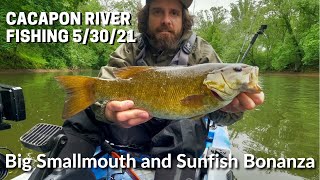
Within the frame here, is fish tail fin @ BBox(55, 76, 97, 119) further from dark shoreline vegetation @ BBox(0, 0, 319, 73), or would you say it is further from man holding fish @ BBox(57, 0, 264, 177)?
dark shoreline vegetation @ BBox(0, 0, 319, 73)

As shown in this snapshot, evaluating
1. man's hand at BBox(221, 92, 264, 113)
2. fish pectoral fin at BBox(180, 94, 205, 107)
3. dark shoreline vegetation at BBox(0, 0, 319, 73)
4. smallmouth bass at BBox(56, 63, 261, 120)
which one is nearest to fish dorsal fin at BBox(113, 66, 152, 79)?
smallmouth bass at BBox(56, 63, 261, 120)

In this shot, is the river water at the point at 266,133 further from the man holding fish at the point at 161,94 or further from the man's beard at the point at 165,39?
the man's beard at the point at 165,39

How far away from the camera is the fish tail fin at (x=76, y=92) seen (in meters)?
2.02

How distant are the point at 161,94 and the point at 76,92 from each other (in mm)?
515

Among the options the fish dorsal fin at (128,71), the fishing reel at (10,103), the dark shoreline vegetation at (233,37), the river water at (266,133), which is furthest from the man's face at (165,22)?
the dark shoreline vegetation at (233,37)

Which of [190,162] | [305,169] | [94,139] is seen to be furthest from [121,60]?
[305,169]

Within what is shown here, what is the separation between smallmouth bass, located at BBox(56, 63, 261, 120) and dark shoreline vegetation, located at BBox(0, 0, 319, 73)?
79.5ft

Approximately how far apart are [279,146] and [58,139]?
462cm

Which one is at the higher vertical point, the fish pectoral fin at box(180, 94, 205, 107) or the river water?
the fish pectoral fin at box(180, 94, 205, 107)

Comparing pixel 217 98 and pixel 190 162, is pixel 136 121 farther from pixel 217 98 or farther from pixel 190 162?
pixel 190 162

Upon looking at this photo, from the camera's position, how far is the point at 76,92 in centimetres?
203

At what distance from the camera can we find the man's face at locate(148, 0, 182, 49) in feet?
10.7

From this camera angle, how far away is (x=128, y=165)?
2.80 m

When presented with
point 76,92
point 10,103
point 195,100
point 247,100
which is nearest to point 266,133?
point 247,100
